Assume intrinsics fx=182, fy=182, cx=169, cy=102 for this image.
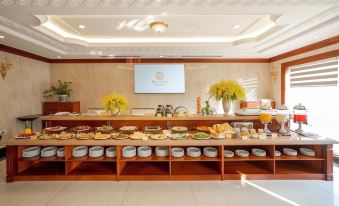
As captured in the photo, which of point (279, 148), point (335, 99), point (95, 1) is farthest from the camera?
point (335, 99)

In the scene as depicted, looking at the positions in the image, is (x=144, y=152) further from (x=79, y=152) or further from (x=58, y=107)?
(x=58, y=107)

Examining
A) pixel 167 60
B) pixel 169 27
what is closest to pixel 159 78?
pixel 167 60

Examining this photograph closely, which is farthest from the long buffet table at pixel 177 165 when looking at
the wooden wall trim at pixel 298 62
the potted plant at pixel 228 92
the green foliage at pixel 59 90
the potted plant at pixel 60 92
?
the green foliage at pixel 59 90

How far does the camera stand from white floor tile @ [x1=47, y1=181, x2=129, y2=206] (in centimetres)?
225

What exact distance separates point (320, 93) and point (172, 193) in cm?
439

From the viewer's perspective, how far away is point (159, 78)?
634cm

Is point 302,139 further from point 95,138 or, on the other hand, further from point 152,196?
point 95,138

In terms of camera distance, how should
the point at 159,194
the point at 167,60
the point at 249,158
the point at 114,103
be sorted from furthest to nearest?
1. the point at 167,60
2. the point at 114,103
3. the point at 249,158
4. the point at 159,194

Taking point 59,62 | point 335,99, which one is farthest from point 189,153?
point 59,62

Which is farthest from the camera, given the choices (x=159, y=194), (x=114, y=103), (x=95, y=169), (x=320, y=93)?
(x=320, y=93)

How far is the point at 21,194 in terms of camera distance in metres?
2.42

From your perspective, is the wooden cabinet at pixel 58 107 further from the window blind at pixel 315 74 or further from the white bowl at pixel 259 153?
the window blind at pixel 315 74

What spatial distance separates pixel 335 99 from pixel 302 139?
2.25 meters

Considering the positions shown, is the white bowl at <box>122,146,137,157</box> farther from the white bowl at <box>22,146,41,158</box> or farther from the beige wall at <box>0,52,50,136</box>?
the beige wall at <box>0,52,50,136</box>
